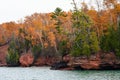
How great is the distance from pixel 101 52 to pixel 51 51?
33021 millimetres

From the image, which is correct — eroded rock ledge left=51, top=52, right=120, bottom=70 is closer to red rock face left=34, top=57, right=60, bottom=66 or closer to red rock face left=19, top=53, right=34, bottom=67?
red rock face left=34, top=57, right=60, bottom=66

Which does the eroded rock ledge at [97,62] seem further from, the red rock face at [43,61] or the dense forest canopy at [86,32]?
the red rock face at [43,61]

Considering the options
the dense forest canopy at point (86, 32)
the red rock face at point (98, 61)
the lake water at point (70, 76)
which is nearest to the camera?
the lake water at point (70, 76)

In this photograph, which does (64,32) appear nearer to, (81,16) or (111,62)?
(81,16)

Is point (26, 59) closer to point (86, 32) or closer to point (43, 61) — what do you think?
point (43, 61)

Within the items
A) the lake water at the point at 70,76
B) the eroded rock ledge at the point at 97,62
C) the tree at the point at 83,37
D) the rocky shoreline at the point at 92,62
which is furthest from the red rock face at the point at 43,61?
→ the lake water at the point at 70,76

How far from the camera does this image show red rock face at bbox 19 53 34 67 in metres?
108

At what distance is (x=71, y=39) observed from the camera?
83.0 meters

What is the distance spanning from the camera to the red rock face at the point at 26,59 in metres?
108

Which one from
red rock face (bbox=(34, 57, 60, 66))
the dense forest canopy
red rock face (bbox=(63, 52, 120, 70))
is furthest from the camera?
red rock face (bbox=(34, 57, 60, 66))

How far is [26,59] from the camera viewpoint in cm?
10825

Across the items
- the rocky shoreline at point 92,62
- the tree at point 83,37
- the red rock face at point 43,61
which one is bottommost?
the red rock face at point 43,61

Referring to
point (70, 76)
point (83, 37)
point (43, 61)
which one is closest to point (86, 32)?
point (83, 37)

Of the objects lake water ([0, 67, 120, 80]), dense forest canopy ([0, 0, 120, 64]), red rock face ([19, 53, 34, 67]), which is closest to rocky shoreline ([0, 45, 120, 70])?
dense forest canopy ([0, 0, 120, 64])
